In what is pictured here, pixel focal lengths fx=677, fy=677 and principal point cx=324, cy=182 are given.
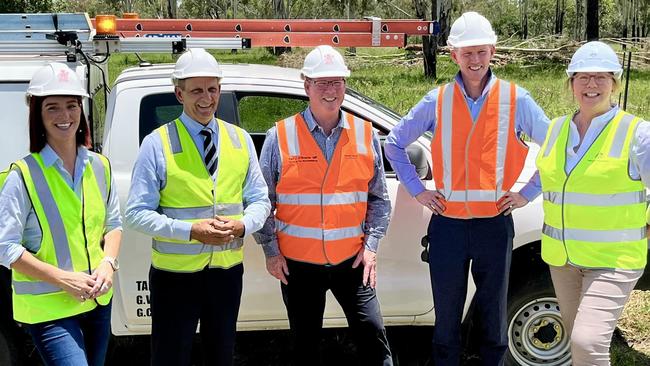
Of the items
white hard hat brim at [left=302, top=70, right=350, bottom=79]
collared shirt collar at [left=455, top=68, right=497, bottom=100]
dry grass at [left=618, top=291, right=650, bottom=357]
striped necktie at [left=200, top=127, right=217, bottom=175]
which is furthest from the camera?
dry grass at [left=618, top=291, right=650, bottom=357]

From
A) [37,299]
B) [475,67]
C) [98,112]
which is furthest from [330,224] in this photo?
[98,112]

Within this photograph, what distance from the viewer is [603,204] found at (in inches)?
118

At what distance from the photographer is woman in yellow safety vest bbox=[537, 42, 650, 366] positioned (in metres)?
2.96

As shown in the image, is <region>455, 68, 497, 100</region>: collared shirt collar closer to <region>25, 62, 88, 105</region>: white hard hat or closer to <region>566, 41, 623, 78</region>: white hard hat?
<region>566, 41, 623, 78</region>: white hard hat

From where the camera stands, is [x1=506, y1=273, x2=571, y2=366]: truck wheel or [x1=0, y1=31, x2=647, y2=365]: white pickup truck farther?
[x1=506, y1=273, x2=571, y2=366]: truck wheel

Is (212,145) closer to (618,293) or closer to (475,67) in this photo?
(475,67)

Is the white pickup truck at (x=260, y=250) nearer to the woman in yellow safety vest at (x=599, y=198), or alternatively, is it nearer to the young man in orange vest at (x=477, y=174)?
the young man in orange vest at (x=477, y=174)

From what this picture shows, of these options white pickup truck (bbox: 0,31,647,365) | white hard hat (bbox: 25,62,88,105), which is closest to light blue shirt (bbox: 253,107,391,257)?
white pickup truck (bbox: 0,31,647,365)

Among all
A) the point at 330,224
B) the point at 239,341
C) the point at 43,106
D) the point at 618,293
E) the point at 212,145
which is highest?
the point at 43,106

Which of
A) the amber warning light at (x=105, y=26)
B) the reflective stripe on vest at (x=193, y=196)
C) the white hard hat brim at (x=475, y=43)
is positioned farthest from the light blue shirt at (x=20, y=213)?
the white hard hat brim at (x=475, y=43)

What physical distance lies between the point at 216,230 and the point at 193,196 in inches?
7.0

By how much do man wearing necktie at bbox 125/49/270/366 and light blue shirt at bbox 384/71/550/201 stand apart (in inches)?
32.9

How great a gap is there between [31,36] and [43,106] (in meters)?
1.83

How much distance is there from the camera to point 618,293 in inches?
118
